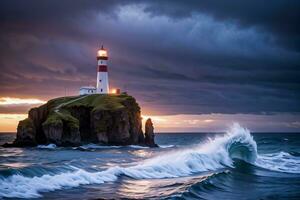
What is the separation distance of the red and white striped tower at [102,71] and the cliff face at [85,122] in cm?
281

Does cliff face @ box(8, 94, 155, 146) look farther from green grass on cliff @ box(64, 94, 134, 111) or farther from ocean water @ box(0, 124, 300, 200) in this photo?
ocean water @ box(0, 124, 300, 200)

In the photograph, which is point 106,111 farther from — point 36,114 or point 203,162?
point 203,162

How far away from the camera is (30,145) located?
57.4 metres

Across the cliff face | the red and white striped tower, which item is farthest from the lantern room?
the cliff face

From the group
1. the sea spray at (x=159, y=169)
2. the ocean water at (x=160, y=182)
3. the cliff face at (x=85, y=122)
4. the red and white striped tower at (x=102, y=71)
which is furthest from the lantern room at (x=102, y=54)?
the ocean water at (x=160, y=182)

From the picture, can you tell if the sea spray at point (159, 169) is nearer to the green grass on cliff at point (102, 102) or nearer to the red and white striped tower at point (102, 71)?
the green grass on cliff at point (102, 102)

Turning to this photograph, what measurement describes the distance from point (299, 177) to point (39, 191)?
48.0 feet

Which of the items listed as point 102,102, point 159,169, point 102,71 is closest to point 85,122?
point 102,102

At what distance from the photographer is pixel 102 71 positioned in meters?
73.9

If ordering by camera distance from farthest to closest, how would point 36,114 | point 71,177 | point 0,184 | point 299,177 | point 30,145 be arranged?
1. point 36,114
2. point 30,145
3. point 299,177
4. point 71,177
5. point 0,184

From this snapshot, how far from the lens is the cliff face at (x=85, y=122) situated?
57688 mm

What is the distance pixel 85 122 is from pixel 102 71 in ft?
37.9

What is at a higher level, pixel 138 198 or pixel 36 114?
pixel 36 114

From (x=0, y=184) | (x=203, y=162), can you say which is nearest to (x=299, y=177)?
(x=203, y=162)
